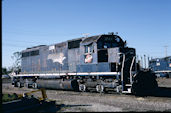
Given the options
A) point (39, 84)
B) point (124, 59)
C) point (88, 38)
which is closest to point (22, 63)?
point (39, 84)

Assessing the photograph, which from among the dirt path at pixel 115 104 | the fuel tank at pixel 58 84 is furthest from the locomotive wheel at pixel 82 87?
the dirt path at pixel 115 104

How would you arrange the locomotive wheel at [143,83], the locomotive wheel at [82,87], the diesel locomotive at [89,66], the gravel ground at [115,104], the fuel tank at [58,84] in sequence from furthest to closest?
the fuel tank at [58,84] < the locomotive wheel at [82,87] < the diesel locomotive at [89,66] < the locomotive wheel at [143,83] < the gravel ground at [115,104]

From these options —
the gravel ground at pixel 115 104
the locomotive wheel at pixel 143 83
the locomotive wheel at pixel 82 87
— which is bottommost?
the gravel ground at pixel 115 104

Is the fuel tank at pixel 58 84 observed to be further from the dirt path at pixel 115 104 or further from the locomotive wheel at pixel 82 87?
the dirt path at pixel 115 104

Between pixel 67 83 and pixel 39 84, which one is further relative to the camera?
pixel 39 84

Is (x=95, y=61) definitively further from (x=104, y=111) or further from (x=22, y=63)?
(x=22, y=63)

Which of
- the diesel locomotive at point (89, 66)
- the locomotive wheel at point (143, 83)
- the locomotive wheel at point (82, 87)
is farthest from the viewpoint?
the locomotive wheel at point (82, 87)

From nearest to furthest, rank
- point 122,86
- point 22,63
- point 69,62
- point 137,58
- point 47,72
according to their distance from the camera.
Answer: point 122,86 < point 137,58 < point 69,62 < point 47,72 < point 22,63

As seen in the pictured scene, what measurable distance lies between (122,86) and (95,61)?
2.96 meters

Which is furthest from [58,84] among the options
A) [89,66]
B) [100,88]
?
[100,88]

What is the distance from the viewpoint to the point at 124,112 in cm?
788

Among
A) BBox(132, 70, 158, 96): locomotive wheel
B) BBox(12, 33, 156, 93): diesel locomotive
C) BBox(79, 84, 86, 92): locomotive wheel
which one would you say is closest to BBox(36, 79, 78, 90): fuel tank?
BBox(12, 33, 156, 93): diesel locomotive

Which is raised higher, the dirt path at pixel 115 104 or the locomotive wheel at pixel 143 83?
the locomotive wheel at pixel 143 83

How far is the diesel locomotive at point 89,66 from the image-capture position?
42.9ft
